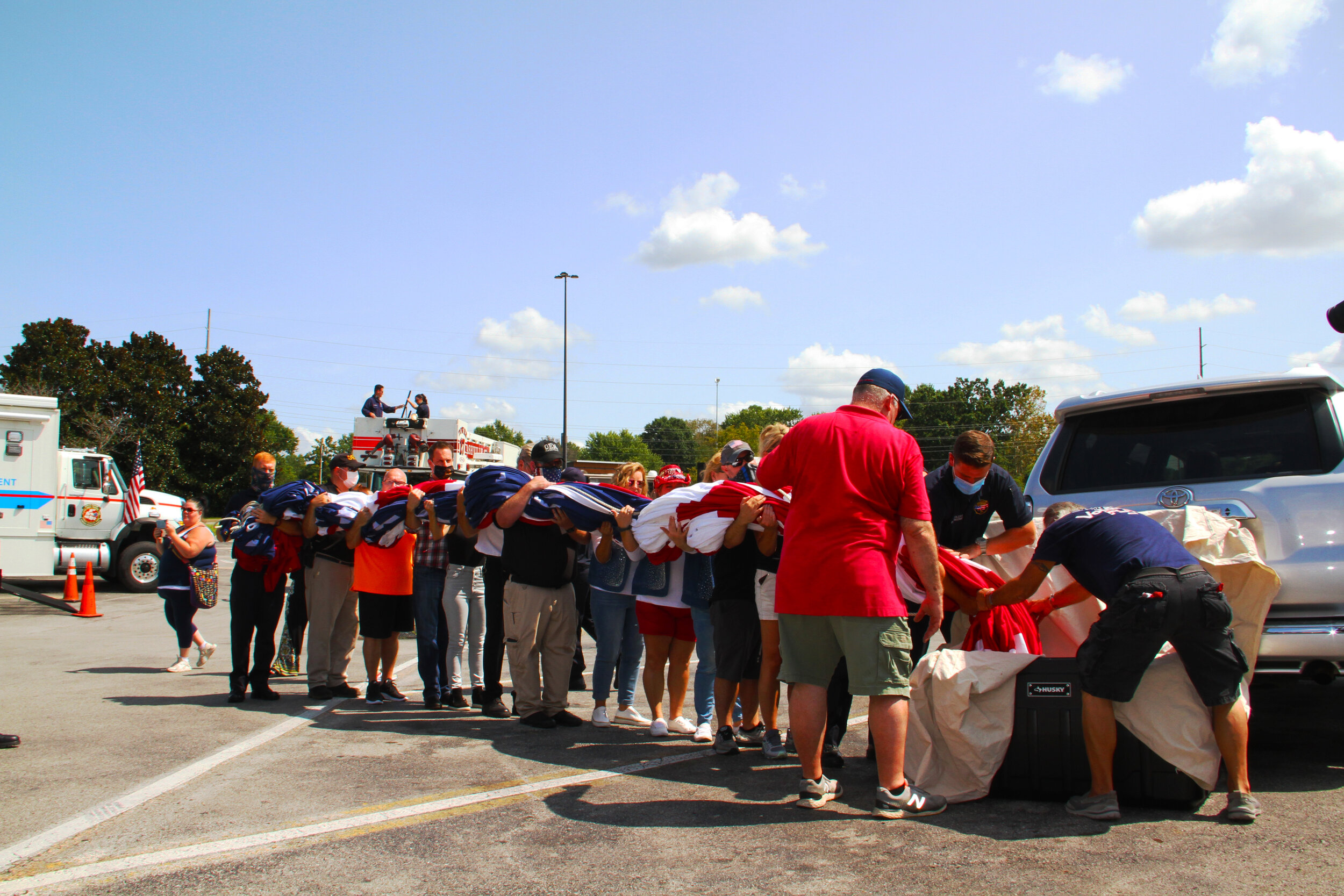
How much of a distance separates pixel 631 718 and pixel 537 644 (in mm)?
845

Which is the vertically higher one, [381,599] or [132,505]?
[132,505]

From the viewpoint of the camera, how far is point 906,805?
4121mm

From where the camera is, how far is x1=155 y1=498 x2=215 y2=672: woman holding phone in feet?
26.8

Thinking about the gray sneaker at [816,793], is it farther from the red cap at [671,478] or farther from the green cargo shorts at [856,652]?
the red cap at [671,478]

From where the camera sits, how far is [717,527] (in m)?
5.41

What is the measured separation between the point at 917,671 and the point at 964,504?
1.40 meters

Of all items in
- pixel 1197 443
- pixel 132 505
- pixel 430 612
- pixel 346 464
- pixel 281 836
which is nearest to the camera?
pixel 281 836

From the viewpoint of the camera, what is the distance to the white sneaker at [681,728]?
6090mm

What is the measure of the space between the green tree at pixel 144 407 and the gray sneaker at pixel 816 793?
36.2 m

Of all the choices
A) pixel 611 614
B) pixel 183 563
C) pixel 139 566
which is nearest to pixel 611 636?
pixel 611 614

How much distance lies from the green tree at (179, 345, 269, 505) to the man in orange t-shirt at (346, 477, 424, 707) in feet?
123

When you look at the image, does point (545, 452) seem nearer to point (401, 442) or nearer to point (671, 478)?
point (671, 478)

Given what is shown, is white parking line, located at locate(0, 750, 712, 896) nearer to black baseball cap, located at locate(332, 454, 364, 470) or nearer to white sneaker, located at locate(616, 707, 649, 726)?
white sneaker, located at locate(616, 707, 649, 726)

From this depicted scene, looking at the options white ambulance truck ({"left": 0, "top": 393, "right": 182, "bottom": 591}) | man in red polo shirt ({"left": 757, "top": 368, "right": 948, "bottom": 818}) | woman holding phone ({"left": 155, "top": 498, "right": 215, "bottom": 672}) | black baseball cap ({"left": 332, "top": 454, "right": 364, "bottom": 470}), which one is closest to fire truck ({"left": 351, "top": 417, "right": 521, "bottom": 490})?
white ambulance truck ({"left": 0, "top": 393, "right": 182, "bottom": 591})
